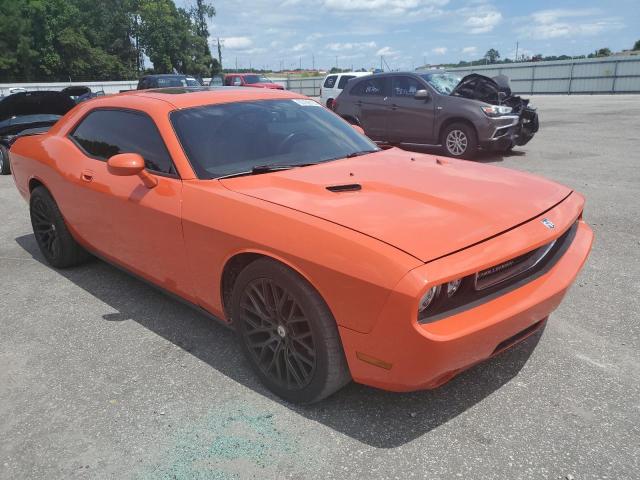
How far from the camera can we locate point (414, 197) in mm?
2646

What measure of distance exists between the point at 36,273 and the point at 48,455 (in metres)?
2.69

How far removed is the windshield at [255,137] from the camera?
316 cm

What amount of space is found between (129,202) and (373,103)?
834 centimetres

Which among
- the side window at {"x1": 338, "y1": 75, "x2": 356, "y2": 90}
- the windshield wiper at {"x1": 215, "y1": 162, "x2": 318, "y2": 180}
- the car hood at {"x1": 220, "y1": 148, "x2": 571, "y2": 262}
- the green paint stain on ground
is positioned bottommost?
the green paint stain on ground

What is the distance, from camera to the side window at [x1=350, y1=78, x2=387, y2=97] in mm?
10828

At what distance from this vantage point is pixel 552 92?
32.5m

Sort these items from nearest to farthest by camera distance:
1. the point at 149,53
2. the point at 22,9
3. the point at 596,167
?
the point at 596,167, the point at 22,9, the point at 149,53

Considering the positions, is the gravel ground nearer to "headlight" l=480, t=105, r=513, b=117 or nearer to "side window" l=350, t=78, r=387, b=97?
"headlight" l=480, t=105, r=513, b=117

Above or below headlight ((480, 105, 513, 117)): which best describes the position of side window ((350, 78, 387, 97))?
above

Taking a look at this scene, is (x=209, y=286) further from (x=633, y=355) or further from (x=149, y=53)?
(x=149, y=53)

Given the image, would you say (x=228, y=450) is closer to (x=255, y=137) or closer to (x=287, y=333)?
(x=287, y=333)

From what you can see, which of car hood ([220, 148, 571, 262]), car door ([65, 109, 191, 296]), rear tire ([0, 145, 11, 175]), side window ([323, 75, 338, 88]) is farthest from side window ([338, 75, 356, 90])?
car hood ([220, 148, 571, 262])

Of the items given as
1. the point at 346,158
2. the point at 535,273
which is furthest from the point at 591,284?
the point at 346,158

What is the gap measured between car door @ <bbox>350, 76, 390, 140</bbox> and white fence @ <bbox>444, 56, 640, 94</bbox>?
21.8 metres
